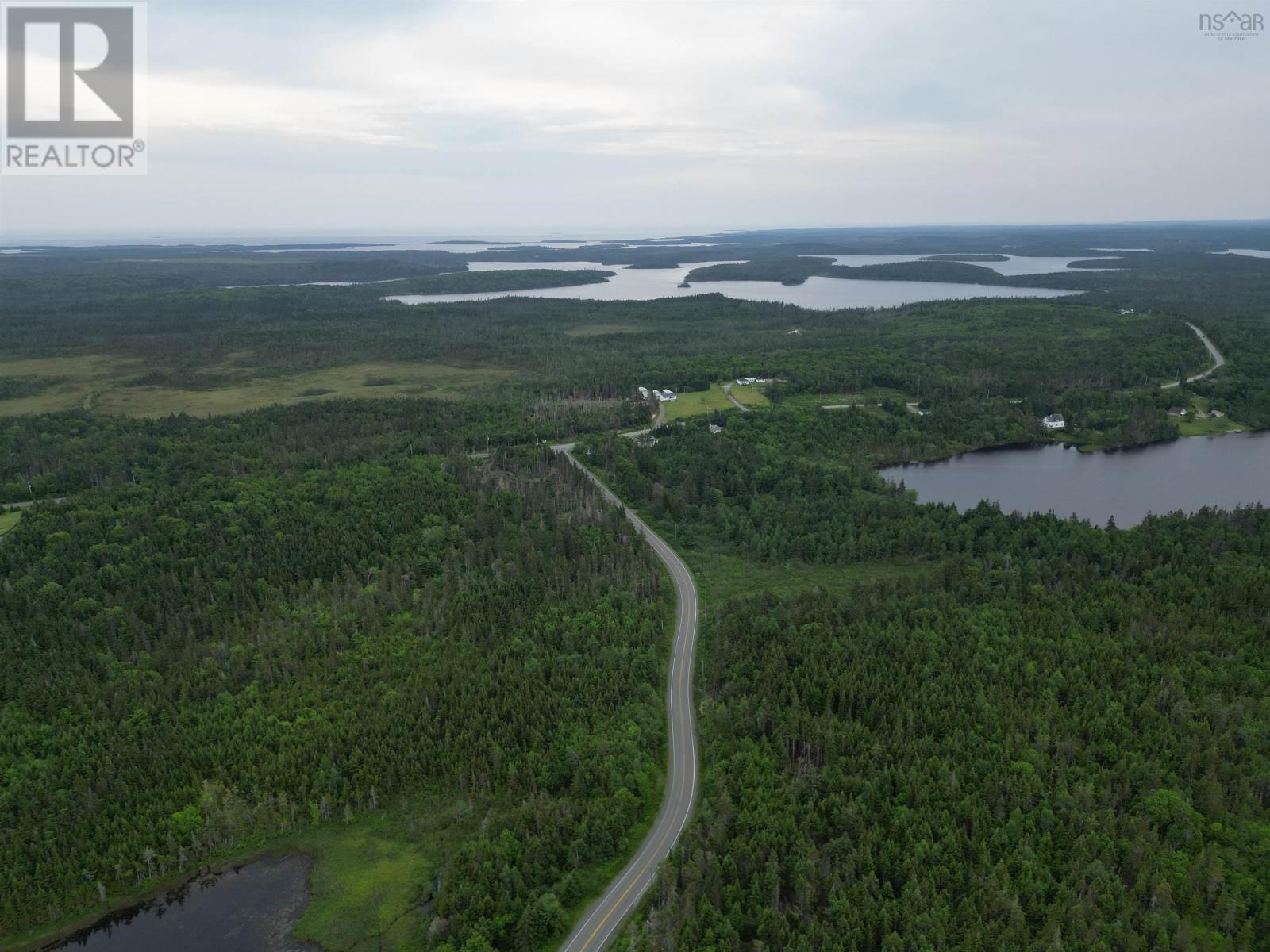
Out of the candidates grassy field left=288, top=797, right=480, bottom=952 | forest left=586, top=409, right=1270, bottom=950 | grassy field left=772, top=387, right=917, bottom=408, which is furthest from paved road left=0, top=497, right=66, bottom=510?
grassy field left=772, top=387, right=917, bottom=408

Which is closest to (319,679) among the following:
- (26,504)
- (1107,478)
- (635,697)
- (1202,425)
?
(635,697)

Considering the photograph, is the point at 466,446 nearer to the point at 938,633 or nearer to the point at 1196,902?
the point at 938,633

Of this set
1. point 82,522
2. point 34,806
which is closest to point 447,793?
point 34,806

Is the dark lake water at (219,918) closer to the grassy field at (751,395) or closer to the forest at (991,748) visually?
the forest at (991,748)

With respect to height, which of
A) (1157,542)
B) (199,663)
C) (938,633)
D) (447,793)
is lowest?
(447,793)

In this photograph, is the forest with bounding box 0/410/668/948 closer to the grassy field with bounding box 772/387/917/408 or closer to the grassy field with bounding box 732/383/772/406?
the grassy field with bounding box 732/383/772/406

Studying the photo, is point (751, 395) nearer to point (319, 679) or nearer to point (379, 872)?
point (319, 679)
